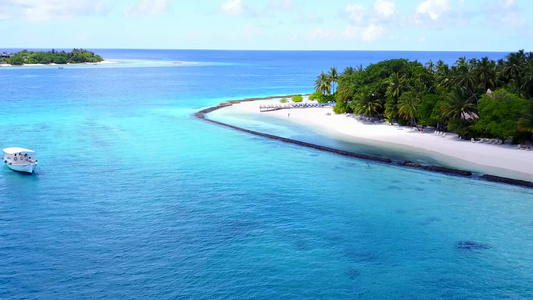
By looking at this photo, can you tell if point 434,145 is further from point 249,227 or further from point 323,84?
point 323,84

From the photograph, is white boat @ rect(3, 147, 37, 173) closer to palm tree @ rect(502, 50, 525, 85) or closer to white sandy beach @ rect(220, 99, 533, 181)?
white sandy beach @ rect(220, 99, 533, 181)

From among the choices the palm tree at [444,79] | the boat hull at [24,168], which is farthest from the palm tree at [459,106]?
the boat hull at [24,168]

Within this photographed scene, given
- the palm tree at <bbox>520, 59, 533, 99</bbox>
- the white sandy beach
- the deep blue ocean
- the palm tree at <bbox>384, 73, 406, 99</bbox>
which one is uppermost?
the palm tree at <bbox>520, 59, 533, 99</bbox>

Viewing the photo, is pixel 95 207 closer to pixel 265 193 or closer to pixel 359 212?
pixel 265 193

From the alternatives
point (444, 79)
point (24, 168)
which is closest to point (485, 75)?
point (444, 79)

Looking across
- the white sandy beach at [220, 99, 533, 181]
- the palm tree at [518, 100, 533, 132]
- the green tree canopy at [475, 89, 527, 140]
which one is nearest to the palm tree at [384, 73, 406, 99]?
the white sandy beach at [220, 99, 533, 181]

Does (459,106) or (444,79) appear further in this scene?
(444,79)
